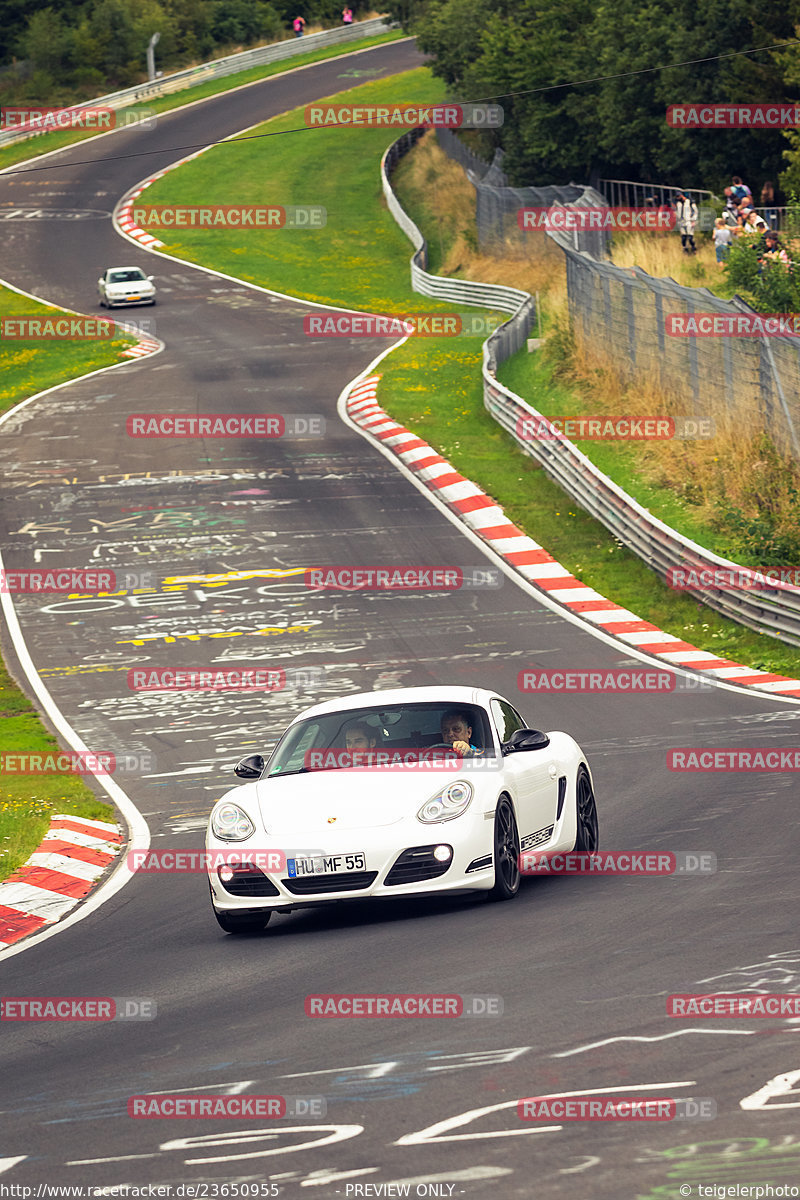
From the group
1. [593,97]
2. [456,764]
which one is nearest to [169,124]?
[593,97]

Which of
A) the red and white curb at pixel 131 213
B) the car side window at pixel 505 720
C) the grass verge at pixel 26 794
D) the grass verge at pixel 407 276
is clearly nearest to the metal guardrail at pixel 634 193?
the grass verge at pixel 407 276

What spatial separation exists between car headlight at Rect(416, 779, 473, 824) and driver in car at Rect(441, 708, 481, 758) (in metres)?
0.69

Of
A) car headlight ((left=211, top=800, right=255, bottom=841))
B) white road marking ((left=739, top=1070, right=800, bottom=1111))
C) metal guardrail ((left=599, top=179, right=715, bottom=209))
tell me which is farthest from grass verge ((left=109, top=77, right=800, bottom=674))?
white road marking ((left=739, top=1070, right=800, bottom=1111))

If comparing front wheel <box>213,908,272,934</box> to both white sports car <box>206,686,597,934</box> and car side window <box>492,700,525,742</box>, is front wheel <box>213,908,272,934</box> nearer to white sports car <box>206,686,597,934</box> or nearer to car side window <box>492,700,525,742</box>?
white sports car <box>206,686,597,934</box>

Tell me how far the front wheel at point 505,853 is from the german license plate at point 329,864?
Result: 86cm

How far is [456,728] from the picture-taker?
1105cm

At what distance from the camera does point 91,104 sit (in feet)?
261

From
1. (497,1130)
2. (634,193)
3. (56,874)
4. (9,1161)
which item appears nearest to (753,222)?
(634,193)

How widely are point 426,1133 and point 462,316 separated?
42.3 m

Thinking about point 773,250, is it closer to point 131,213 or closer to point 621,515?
point 621,515

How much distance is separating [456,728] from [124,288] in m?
41.0

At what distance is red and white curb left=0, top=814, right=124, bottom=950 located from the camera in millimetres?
11742

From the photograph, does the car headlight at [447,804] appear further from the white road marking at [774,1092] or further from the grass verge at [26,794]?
the grass verge at [26,794]

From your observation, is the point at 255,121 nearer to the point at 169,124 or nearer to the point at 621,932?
the point at 169,124
